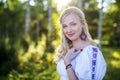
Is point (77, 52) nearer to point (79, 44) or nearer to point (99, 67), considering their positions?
point (79, 44)

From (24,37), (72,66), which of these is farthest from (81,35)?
(24,37)

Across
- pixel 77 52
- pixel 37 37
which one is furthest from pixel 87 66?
pixel 37 37

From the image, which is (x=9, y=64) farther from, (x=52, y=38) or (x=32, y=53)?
(x=52, y=38)

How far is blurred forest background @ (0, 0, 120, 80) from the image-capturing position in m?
→ 10.9

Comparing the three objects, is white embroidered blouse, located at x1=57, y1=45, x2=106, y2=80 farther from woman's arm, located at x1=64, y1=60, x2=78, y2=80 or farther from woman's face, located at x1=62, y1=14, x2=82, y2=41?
woman's face, located at x1=62, y1=14, x2=82, y2=41

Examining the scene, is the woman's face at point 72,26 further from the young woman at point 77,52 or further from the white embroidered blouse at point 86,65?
the white embroidered blouse at point 86,65

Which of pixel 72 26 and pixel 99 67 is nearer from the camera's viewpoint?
pixel 99 67

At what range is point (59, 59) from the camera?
12.6ft

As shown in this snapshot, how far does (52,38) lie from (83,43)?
22.6 metres

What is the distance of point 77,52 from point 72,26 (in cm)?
28

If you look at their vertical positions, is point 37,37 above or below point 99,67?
above

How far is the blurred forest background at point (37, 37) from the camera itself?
10.9m

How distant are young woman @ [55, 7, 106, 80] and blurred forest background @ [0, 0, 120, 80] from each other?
36 centimetres

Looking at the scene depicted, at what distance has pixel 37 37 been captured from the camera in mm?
38469
